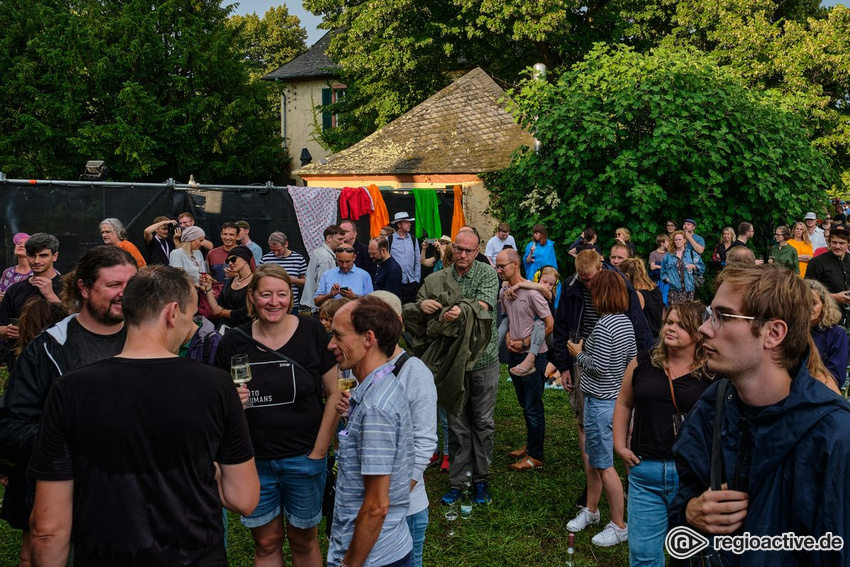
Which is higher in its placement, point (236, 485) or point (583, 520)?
point (236, 485)

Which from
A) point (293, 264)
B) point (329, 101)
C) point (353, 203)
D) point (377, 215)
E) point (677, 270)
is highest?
point (329, 101)

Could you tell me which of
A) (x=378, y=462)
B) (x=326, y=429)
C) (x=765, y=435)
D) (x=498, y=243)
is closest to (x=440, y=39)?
(x=498, y=243)

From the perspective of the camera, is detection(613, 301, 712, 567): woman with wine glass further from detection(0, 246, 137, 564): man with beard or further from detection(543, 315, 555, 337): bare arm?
detection(0, 246, 137, 564): man with beard

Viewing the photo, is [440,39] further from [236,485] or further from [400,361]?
[236,485]

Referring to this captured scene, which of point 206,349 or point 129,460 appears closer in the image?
point 129,460

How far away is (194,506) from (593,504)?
12.4 feet

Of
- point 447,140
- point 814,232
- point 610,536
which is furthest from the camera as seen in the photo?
point 447,140

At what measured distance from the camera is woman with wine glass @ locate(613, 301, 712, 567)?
12.6 feet

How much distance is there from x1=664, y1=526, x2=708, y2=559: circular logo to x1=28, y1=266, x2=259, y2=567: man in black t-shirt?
1.64 metres

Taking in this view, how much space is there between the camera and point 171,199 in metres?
11.3

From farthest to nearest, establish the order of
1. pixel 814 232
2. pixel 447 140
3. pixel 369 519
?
pixel 447 140 → pixel 814 232 → pixel 369 519

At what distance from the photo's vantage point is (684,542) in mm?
2293

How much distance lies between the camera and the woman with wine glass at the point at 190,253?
8.68 meters

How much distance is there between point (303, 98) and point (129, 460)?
37.9 m
